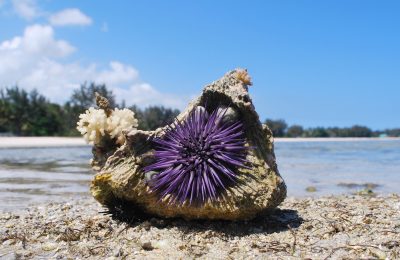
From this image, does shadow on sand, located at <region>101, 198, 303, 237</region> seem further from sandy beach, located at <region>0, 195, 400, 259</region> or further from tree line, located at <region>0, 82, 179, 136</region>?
tree line, located at <region>0, 82, 179, 136</region>

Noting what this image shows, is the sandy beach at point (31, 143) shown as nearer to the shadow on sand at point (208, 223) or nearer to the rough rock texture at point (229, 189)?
the shadow on sand at point (208, 223)

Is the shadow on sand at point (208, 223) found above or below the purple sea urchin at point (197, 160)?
below

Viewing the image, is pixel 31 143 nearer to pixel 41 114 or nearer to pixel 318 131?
pixel 41 114

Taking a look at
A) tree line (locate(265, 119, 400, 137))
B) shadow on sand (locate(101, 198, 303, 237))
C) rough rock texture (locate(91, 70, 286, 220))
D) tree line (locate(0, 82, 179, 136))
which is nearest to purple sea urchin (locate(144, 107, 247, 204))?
rough rock texture (locate(91, 70, 286, 220))

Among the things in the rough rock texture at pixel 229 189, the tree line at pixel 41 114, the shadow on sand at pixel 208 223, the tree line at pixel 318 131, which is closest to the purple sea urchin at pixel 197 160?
the rough rock texture at pixel 229 189

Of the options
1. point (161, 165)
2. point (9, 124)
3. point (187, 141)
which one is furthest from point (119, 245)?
point (9, 124)

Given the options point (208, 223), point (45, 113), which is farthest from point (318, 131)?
point (208, 223)
